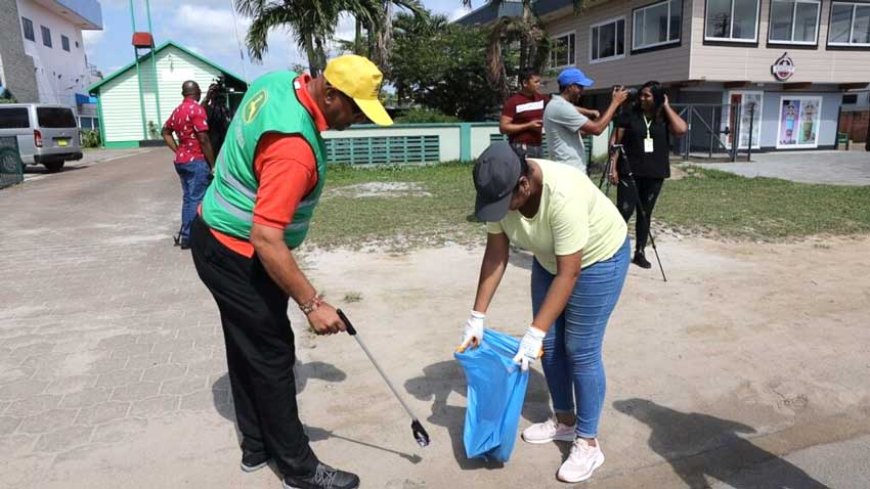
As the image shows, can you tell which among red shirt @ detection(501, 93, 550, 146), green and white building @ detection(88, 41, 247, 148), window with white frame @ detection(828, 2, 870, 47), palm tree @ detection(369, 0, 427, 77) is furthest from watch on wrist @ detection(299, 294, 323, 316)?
green and white building @ detection(88, 41, 247, 148)

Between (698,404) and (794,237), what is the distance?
4776 mm

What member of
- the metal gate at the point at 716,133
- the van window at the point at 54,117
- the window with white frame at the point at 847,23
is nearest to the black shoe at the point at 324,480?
the van window at the point at 54,117

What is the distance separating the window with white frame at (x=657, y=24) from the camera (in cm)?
2003

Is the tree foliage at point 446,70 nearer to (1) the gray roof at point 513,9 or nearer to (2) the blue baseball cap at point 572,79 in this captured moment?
(1) the gray roof at point 513,9

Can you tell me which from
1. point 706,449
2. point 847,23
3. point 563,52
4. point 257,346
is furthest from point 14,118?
point 847,23

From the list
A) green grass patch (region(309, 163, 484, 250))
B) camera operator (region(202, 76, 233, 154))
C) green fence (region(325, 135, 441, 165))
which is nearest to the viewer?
camera operator (region(202, 76, 233, 154))

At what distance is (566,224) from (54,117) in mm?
18285

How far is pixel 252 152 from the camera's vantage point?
7.27 feet

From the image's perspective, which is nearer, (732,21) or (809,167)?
(809,167)

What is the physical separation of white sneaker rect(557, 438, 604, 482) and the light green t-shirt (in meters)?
0.82

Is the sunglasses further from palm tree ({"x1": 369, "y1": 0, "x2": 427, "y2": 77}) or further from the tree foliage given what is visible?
the tree foliage

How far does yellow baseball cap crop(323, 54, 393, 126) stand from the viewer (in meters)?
2.20

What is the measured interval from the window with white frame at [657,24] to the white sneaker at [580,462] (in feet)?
65.2

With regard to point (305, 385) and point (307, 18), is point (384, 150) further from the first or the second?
point (305, 385)
